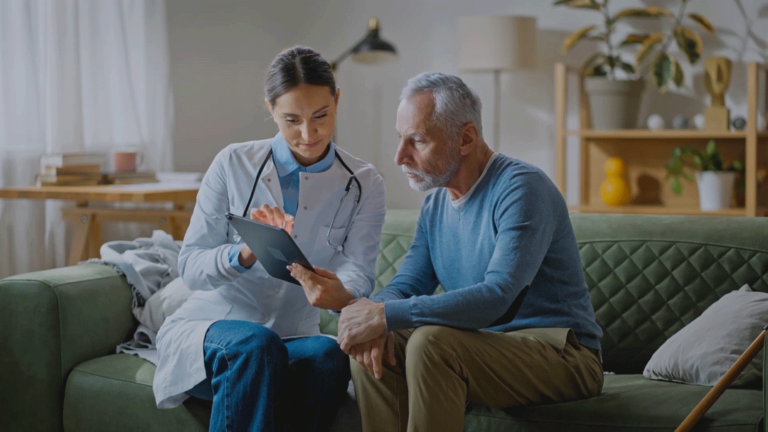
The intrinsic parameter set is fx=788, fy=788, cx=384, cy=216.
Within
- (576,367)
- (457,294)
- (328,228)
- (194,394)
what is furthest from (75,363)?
(576,367)

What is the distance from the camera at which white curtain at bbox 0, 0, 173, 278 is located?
298 centimetres

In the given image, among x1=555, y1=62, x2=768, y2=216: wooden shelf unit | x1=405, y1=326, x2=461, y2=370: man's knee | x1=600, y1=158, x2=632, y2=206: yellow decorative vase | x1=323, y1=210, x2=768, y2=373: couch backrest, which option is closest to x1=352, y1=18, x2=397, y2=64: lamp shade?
x1=555, y1=62, x2=768, y2=216: wooden shelf unit

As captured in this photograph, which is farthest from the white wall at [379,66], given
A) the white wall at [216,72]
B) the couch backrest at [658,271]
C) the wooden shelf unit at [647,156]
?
the couch backrest at [658,271]

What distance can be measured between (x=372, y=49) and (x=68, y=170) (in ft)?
4.88

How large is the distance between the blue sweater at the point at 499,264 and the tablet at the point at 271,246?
21 cm

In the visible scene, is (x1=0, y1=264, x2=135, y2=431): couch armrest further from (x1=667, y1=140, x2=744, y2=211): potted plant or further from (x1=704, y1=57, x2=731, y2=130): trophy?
(x1=704, y1=57, x2=731, y2=130): trophy

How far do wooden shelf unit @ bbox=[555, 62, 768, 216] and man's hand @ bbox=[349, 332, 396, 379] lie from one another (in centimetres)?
223

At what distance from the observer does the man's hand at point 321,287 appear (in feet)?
5.26

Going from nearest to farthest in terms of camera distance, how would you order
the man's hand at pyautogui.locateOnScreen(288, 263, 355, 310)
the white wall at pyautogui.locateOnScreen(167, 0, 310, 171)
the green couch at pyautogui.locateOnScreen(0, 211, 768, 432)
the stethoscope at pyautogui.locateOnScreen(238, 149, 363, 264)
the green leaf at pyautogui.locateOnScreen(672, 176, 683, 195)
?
the man's hand at pyautogui.locateOnScreen(288, 263, 355, 310)
the stethoscope at pyautogui.locateOnScreen(238, 149, 363, 264)
the green couch at pyautogui.locateOnScreen(0, 211, 768, 432)
the green leaf at pyautogui.locateOnScreen(672, 176, 683, 195)
the white wall at pyautogui.locateOnScreen(167, 0, 310, 171)

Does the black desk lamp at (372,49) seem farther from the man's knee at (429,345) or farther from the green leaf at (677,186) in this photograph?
the man's knee at (429,345)

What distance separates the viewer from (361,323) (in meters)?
1.57

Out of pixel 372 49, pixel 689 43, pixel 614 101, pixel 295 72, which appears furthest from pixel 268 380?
pixel 689 43

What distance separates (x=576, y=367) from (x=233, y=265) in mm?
758

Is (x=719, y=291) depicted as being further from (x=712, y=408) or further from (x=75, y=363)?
(x=75, y=363)
